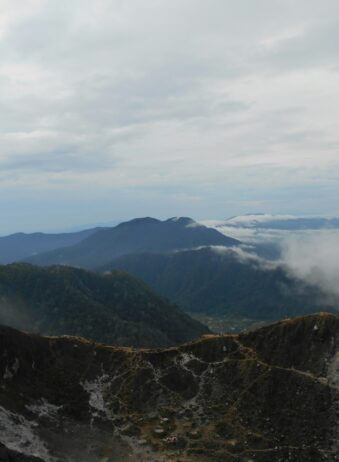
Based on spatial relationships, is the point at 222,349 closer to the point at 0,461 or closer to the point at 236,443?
the point at 236,443

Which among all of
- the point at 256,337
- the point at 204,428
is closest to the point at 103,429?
the point at 204,428

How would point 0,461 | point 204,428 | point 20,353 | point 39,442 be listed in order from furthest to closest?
point 20,353, point 204,428, point 39,442, point 0,461

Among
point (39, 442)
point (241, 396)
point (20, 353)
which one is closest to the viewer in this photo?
point (39, 442)

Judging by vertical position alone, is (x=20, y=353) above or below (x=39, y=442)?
above

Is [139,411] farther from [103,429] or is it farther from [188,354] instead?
[188,354]

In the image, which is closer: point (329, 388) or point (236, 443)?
point (236, 443)

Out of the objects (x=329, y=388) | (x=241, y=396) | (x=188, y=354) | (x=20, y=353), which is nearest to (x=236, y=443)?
(x=241, y=396)

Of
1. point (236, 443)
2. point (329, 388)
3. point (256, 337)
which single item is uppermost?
point (256, 337)
